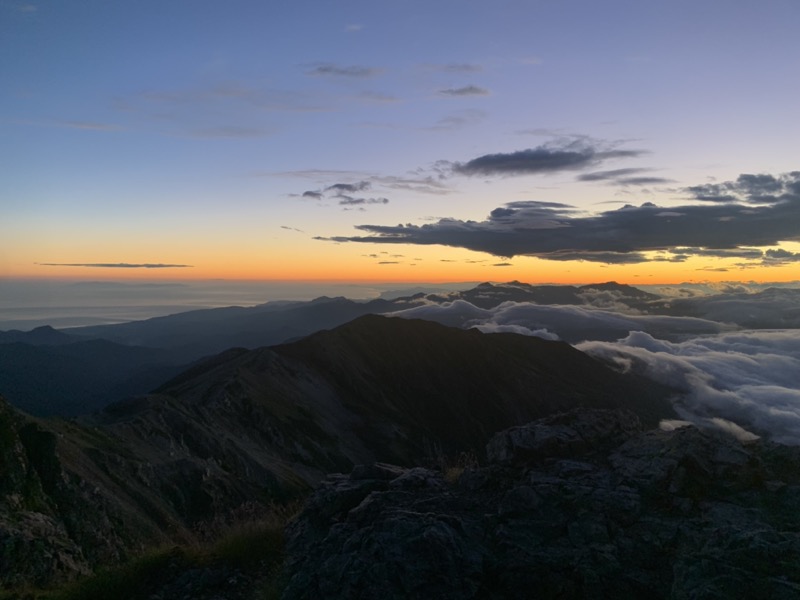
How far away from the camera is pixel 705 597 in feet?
31.1

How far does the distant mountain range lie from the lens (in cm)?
2755

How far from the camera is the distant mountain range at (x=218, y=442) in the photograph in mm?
27553

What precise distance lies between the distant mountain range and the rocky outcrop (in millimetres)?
8584

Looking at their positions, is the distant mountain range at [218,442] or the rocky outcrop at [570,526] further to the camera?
the distant mountain range at [218,442]

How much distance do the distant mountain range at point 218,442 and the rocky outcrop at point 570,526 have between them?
8.58 meters

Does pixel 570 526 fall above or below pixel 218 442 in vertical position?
above

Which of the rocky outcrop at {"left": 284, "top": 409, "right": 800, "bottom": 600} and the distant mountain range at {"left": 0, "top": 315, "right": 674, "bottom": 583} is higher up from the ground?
the rocky outcrop at {"left": 284, "top": 409, "right": 800, "bottom": 600}

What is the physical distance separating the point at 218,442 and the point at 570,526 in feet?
214

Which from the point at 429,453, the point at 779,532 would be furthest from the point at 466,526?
the point at 429,453

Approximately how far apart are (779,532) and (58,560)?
18.9 metres

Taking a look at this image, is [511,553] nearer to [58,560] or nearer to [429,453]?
[58,560]

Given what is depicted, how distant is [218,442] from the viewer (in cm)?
6969

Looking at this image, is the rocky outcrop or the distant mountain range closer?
the rocky outcrop

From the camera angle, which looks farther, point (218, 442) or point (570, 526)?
point (218, 442)
